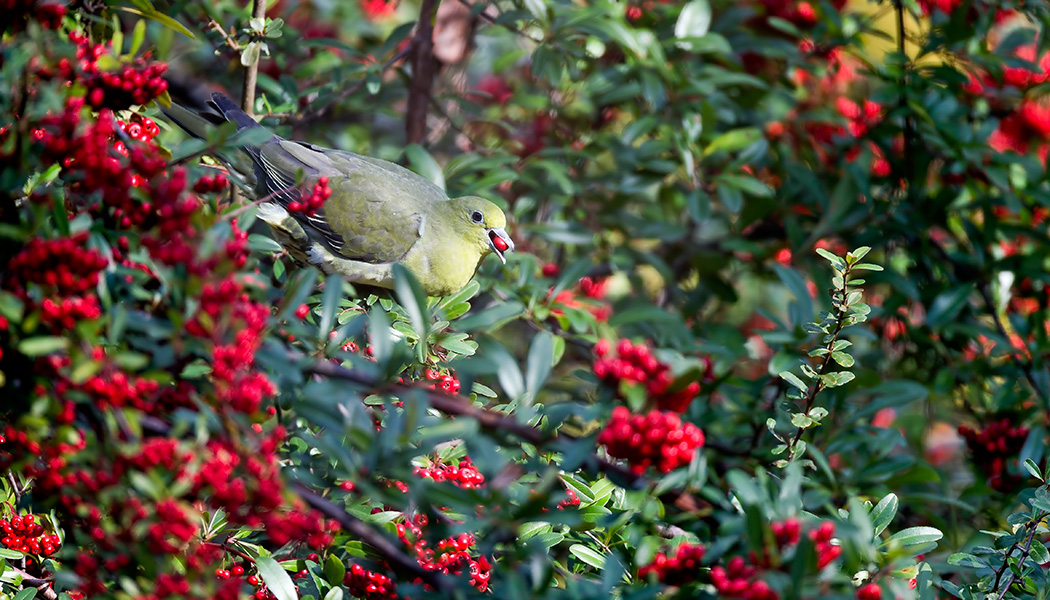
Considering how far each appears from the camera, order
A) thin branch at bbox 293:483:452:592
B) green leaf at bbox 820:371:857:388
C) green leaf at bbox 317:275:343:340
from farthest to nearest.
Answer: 1. green leaf at bbox 820:371:857:388
2. green leaf at bbox 317:275:343:340
3. thin branch at bbox 293:483:452:592

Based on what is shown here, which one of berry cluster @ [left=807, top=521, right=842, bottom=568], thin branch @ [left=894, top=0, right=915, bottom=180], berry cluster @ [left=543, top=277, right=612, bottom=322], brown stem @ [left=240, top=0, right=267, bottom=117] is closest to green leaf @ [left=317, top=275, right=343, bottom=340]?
berry cluster @ [left=807, top=521, right=842, bottom=568]

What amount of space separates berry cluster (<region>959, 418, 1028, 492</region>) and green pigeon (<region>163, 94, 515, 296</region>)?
5.40 ft

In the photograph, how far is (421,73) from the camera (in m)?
3.21

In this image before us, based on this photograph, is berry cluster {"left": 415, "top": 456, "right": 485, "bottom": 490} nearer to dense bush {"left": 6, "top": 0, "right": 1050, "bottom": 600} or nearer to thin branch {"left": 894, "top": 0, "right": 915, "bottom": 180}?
dense bush {"left": 6, "top": 0, "right": 1050, "bottom": 600}

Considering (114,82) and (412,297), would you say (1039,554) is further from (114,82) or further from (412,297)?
(114,82)

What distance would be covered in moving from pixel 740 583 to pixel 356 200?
1858 millimetres

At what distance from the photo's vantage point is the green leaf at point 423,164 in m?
2.73

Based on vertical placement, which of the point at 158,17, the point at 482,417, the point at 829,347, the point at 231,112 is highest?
the point at 158,17

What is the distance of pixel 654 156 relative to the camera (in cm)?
332

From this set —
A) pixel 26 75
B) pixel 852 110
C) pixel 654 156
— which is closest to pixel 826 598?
pixel 26 75

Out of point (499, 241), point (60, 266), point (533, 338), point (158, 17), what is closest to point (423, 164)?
point (499, 241)

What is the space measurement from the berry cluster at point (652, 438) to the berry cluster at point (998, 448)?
1.86 meters

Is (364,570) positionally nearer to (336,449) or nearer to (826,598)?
(336,449)

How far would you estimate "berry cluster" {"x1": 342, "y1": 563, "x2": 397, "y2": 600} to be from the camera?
1661 mm
